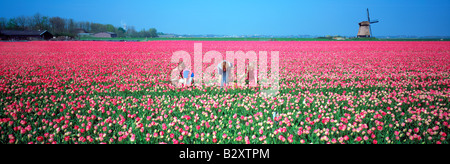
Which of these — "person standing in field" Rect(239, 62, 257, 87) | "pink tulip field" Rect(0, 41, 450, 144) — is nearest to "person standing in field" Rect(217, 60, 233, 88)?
"pink tulip field" Rect(0, 41, 450, 144)

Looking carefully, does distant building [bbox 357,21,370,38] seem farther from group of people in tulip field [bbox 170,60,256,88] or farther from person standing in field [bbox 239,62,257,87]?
group of people in tulip field [bbox 170,60,256,88]

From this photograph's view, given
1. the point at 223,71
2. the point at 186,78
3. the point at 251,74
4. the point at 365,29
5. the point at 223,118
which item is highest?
the point at 365,29

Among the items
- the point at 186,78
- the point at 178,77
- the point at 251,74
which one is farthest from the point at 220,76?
the point at 178,77

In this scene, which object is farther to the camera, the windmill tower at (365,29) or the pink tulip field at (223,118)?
the windmill tower at (365,29)

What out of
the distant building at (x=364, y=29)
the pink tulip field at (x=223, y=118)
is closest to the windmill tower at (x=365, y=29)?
the distant building at (x=364, y=29)

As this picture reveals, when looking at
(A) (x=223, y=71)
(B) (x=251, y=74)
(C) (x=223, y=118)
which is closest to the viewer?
(C) (x=223, y=118)

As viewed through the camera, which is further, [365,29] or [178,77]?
[365,29]

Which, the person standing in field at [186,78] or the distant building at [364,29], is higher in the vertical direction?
the distant building at [364,29]

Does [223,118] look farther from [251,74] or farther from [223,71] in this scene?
[251,74]

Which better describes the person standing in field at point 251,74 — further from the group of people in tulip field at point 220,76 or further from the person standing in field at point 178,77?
the person standing in field at point 178,77

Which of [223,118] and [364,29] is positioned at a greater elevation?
[364,29]

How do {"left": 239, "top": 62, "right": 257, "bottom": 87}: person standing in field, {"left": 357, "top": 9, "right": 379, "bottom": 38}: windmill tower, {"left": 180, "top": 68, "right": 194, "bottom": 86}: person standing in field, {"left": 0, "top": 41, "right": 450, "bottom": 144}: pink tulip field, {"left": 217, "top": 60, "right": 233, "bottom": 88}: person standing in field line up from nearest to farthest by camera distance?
1. {"left": 0, "top": 41, "right": 450, "bottom": 144}: pink tulip field
2. {"left": 217, "top": 60, "right": 233, "bottom": 88}: person standing in field
3. {"left": 180, "top": 68, "right": 194, "bottom": 86}: person standing in field
4. {"left": 239, "top": 62, "right": 257, "bottom": 87}: person standing in field
5. {"left": 357, "top": 9, "right": 379, "bottom": 38}: windmill tower

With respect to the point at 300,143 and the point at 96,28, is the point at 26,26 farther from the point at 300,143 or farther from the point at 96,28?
the point at 300,143
